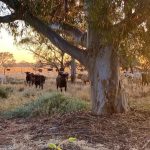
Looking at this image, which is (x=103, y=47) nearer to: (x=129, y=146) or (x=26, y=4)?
(x=26, y=4)

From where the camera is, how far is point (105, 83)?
1509cm

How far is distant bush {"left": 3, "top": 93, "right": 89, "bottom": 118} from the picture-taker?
17672mm

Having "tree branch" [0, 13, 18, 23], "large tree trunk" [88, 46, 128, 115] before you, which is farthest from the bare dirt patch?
"tree branch" [0, 13, 18, 23]

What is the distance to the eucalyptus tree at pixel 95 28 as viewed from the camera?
13109 millimetres

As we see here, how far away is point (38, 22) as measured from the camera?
49.3ft

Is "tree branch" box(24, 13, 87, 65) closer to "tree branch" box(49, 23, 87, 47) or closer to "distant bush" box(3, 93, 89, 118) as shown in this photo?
"tree branch" box(49, 23, 87, 47)

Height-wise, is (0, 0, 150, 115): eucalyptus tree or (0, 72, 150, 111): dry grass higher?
(0, 0, 150, 115): eucalyptus tree

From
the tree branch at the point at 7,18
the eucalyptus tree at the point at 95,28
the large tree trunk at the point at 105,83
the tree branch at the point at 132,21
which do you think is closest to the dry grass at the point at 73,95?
the large tree trunk at the point at 105,83

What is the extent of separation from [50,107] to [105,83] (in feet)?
11.6

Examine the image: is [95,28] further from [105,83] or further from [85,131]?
[85,131]

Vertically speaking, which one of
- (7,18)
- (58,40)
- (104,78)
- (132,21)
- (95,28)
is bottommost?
(104,78)

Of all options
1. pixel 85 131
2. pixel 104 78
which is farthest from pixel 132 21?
pixel 85 131

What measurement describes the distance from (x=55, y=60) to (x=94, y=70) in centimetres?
4419

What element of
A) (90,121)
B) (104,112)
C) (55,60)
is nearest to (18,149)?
(90,121)
